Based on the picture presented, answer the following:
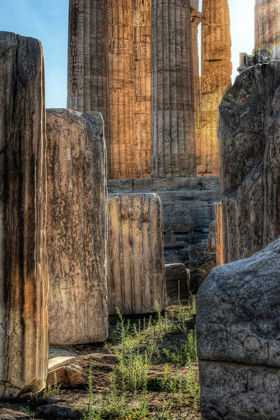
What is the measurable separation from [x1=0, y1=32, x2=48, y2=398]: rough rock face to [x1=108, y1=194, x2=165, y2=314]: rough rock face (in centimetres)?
307

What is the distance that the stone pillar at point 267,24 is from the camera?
11.5 meters

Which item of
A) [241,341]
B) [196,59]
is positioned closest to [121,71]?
[196,59]

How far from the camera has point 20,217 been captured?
2.50m

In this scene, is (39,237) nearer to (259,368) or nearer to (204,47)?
(259,368)

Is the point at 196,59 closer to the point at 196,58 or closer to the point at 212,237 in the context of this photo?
the point at 196,58

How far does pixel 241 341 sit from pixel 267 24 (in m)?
11.0

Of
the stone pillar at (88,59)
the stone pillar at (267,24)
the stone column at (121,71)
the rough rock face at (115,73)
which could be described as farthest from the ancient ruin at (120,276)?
the stone column at (121,71)

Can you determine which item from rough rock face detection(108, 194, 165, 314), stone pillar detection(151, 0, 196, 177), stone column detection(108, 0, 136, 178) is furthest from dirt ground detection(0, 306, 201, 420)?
stone column detection(108, 0, 136, 178)

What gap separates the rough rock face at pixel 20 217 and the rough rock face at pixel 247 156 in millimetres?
1076

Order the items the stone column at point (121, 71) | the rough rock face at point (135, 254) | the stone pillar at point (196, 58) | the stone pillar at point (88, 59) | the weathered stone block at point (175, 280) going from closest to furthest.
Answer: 1. the rough rock face at point (135, 254)
2. the weathered stone block at point (175, 280)
3. the stone pillar at point (88, 59)
4. the stone column at point (121, 71)
5. the stone pillar at point (196, 58)

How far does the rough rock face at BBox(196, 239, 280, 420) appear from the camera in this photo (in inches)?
73.7

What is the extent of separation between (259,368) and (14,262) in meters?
1.15

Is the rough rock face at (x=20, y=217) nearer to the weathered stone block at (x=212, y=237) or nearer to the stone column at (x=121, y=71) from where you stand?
the weathered stone block at (x=212, y=237)

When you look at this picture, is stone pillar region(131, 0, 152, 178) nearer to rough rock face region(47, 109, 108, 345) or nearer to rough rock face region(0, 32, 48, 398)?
rough rock face region(47, 109, 108, 345)
